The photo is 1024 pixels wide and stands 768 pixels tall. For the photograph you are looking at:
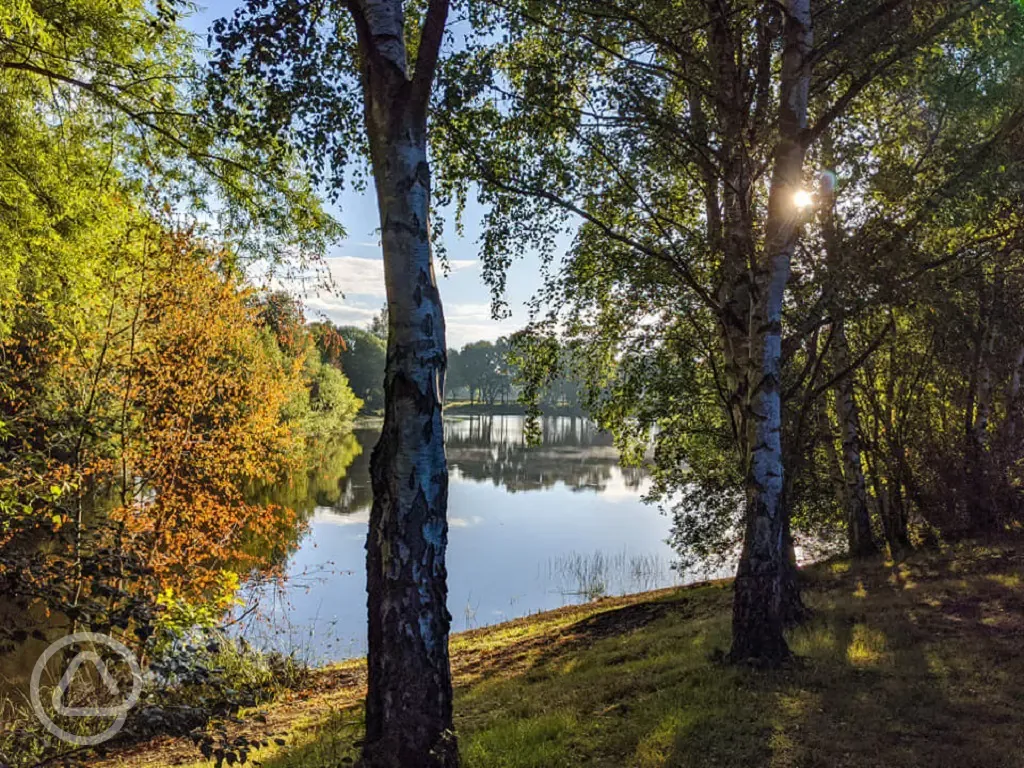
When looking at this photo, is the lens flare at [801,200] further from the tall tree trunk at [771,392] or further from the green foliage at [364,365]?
the green foliage at [364,365]

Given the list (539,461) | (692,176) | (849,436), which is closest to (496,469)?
(539,461)

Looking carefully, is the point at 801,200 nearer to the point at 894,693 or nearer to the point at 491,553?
the point at 894,693

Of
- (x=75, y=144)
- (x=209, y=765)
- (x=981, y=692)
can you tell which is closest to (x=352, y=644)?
(x=209, y=765)

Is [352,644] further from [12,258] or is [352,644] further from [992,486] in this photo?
[992,486]

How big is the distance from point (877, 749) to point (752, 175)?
21.5 ft

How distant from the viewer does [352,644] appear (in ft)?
44.3

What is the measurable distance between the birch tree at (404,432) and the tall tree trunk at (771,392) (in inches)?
150

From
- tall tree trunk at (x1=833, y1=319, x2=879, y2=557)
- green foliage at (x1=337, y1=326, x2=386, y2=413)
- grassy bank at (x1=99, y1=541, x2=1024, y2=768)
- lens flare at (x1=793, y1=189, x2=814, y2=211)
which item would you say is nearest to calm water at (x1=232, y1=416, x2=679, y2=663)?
grassy bank at (x1=99, y1=541, x2=1024, y2=768)

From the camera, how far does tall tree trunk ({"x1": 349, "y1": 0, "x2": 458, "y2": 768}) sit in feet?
13.8

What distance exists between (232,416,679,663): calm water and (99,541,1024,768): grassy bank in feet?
14.8

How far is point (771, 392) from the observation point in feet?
22.6

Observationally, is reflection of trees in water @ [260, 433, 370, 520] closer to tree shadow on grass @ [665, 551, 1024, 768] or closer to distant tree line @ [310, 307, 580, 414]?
distant tree line @ [310, 307, 580, 414]

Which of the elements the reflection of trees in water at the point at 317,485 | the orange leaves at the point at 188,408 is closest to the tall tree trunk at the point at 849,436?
the orange leaves at the point at 188,408

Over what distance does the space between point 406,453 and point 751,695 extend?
3.96 meters
